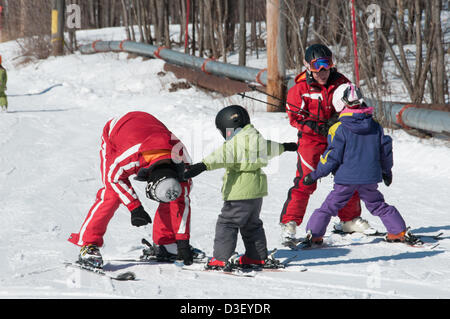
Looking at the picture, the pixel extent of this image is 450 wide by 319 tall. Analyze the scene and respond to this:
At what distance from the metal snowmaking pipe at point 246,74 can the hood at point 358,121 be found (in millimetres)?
3675

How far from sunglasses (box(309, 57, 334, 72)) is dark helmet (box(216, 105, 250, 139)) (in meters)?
1.28

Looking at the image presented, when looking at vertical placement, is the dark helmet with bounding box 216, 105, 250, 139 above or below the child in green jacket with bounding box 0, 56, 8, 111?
above

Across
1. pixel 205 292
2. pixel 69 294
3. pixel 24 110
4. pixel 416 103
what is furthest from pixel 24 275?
pixel 24 110

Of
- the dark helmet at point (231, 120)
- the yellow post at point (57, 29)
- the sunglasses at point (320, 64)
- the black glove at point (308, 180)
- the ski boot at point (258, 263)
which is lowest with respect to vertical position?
the ski boot at point (258, 263)

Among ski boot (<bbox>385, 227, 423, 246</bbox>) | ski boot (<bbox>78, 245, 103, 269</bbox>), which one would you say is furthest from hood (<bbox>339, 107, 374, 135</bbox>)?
ski boot (<bbox>78, 245, 103, 269</bbox>)

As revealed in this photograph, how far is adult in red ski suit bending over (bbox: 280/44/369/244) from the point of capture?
545cm

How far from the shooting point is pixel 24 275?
13.9ft

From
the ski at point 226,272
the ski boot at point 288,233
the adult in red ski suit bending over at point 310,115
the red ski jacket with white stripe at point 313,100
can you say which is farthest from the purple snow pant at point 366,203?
the ski at point 226,272

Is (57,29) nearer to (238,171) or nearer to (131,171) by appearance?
(131,171)

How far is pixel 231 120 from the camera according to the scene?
4375mm

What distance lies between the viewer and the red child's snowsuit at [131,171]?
14.3ft

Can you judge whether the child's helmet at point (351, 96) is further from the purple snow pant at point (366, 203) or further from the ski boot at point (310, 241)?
the ski boot at point (310, 241)

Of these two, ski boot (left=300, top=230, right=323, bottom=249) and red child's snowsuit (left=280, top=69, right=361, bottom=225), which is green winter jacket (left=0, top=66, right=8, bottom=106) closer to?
red child's snowsuit (left=280, top=69, right=361, bottom=225)
